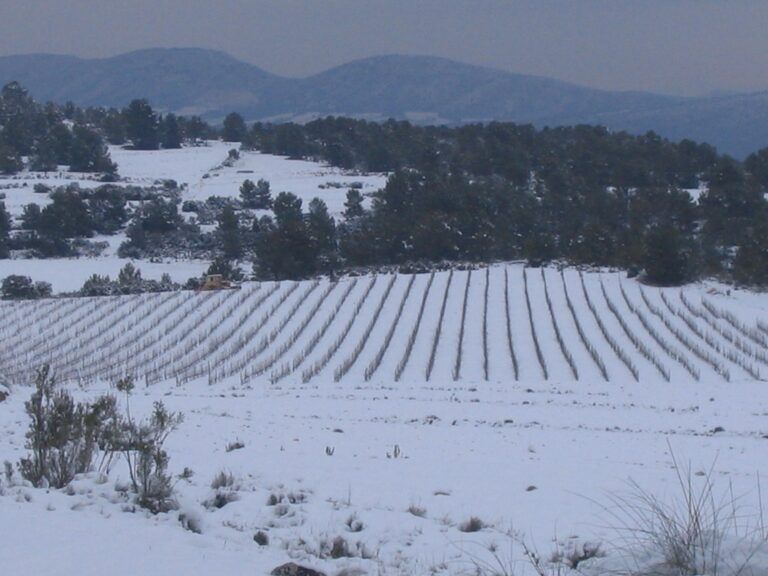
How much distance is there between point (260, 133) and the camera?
83.6m

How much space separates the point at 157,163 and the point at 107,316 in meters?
48.6

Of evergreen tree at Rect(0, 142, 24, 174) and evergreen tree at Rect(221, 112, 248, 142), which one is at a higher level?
evergreen tree at Rect(221, 112, 248, 142)

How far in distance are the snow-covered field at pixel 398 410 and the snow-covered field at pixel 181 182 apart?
1323 centimetres

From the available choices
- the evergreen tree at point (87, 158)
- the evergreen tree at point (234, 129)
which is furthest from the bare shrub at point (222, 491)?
the evergreen tree at point (234, 129)

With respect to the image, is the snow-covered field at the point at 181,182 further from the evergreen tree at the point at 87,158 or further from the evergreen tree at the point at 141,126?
the evergreen tree at the point at 141,126

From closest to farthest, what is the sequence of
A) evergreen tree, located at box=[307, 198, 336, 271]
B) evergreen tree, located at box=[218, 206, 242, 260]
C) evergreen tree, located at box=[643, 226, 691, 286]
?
evergreen tree, located at box=[643, 226, 691, 286] → evergreen tree, located at box=[307, 198, 336, 271] → evergreen tree, located at box=[218, 206, 242, 260]

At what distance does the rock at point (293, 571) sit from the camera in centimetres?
514

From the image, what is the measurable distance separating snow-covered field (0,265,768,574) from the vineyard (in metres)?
0.10

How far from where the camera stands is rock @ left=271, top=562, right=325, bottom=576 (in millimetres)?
5141

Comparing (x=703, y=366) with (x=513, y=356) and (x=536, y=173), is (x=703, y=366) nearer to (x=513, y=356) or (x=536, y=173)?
(x=513, y=356)

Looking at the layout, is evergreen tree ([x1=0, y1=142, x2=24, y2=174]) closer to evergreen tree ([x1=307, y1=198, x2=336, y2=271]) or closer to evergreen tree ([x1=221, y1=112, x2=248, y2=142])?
evergreen tree ([x1=221, y1=112, x2=248, y2=142])

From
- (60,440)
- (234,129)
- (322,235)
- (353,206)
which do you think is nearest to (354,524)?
(60,440)

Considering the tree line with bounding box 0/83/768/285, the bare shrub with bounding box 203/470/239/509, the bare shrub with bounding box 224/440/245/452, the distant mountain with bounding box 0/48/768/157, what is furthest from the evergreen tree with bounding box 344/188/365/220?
the distant mountain with bounding box 0/48/768/157

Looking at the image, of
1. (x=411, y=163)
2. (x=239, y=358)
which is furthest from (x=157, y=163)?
(x=239, y=358)
